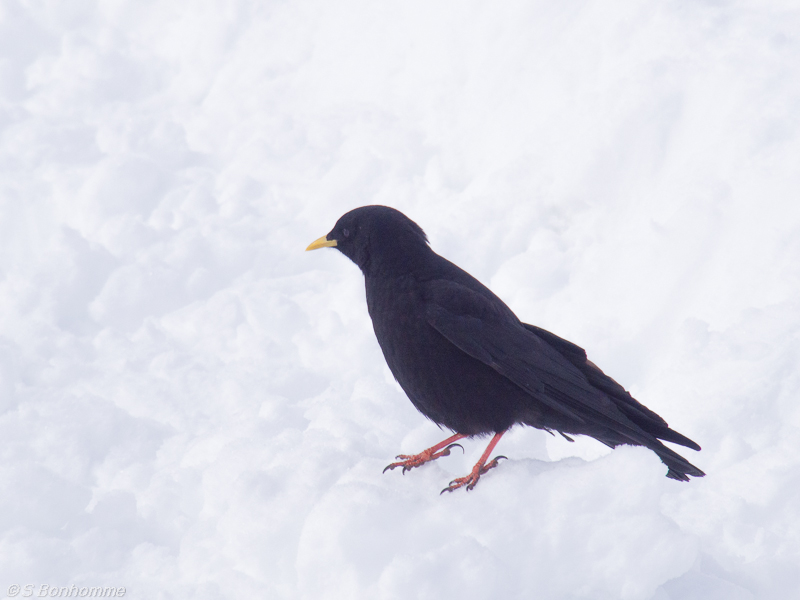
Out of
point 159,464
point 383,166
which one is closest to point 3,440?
point 159,464

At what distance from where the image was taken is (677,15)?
6.52 meters

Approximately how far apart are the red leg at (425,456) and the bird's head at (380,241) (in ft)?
3.22

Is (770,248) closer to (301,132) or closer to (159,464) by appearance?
(159,464)

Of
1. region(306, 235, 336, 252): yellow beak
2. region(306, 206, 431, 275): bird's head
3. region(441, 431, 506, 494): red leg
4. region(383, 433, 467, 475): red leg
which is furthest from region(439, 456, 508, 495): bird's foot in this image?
region(306, 235, 336, 252): yellow beak

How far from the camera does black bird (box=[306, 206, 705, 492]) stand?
346 centimetres

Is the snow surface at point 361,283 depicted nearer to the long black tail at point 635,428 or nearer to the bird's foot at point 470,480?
the bird's foot at point 470,480

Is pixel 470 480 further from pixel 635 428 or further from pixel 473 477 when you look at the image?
pixel 635 428

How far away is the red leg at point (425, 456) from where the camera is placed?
145 inches

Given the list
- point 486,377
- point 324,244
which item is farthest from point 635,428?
point 324,244

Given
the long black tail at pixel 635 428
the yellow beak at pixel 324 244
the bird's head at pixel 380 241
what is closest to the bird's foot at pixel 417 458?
the long black tail at pixel 635 428

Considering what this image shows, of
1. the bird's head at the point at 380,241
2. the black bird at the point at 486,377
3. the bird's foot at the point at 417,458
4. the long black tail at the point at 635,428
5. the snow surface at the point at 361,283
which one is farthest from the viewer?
the bird's head at the point at 380,241

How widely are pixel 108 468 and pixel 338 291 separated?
8.06 feet

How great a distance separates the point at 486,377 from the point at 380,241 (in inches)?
40.1

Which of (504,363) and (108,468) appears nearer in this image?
(504,363)
